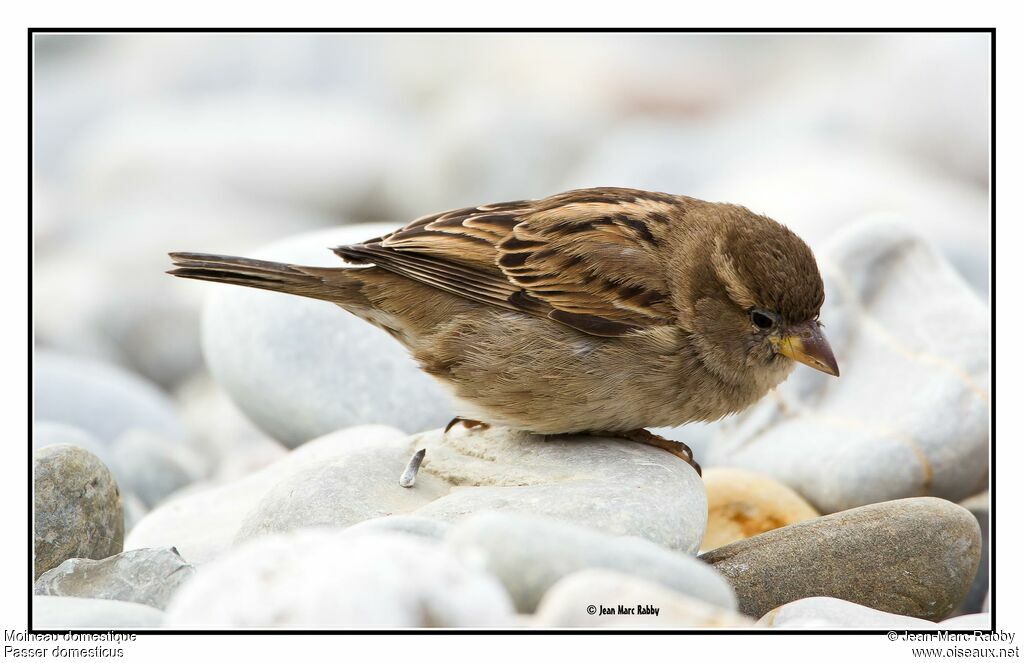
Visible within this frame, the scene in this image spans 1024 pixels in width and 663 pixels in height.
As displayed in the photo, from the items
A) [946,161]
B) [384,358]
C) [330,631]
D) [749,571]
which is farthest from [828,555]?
[946,161]

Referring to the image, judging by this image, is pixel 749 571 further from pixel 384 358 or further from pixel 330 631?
pixel 384 358

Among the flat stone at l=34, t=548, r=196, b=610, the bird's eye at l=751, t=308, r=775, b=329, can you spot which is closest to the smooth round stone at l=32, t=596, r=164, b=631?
the flat stone at l=34, t=548, r=196, b=610

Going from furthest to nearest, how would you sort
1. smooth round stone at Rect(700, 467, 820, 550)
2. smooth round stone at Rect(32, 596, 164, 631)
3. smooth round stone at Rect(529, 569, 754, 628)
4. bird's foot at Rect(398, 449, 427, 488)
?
smooth round stone at Rect(700, 467, 820, 550)
bird's foot at Rect(398, 449, 427, 488)
smooth round stone at Rect(32, 596, 164, 631)
smooth round stone at Rect(529, 569, 754, 628)

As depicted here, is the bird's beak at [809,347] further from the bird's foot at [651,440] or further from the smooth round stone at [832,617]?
the smooth round stone at [832,617]

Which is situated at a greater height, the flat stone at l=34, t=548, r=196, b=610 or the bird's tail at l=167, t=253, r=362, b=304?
the bird's tail at l=167, t=253, r=362, b=304

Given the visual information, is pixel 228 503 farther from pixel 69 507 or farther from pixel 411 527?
pixel 411 527

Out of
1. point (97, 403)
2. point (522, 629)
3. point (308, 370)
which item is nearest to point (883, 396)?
point (308, 370)

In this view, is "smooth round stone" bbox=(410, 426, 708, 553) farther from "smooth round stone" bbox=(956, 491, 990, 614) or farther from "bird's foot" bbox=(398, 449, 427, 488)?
"smooth round stone" bbox=(956, 491, 990, 614)
